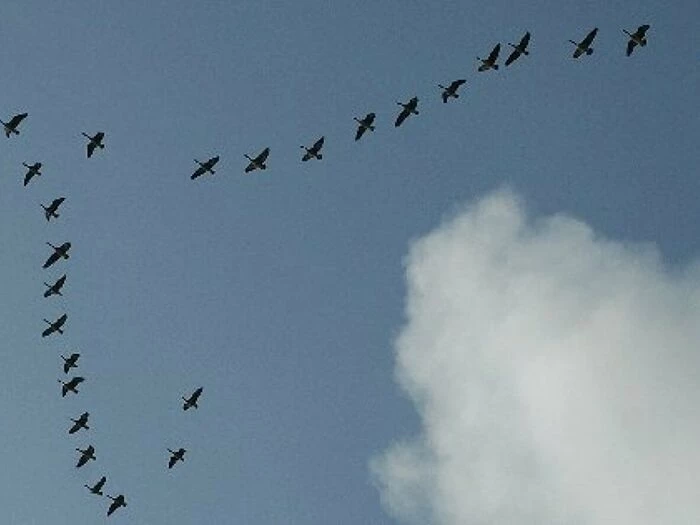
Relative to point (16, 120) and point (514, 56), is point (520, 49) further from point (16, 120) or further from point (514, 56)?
point (16, 120)

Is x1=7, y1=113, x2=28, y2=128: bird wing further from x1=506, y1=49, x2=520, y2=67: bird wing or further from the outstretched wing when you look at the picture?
x1=506, y1=49, x2=520, y2=67: bird wing

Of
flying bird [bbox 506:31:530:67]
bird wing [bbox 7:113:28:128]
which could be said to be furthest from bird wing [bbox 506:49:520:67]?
bird wing [bbox 7:113:28:128]

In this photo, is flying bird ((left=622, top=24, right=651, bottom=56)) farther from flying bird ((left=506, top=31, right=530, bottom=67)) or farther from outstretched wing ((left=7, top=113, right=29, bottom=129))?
outstretched wing ((left=7, top=113, right=29, bottom=129))

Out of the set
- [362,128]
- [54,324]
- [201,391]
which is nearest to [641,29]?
[362,128]

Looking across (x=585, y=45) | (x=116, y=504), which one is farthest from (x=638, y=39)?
(x=116, y=504)

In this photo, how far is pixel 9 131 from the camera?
126m

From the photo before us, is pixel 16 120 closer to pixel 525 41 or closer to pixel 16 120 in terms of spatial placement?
pixel 16 120

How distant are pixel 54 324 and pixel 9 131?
2071 centimetres

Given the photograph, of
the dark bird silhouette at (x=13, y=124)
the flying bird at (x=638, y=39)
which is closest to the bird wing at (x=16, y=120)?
the dark bird silhouette at (x=13, y=124)

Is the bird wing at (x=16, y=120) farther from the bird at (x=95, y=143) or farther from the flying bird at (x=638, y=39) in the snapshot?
the flying bird at (x=638, y=39)

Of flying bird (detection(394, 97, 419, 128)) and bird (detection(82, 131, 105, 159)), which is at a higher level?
flying bird (detection(394, 97, 419, 128))

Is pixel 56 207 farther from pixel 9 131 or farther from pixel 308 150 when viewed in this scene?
pixel 308 150

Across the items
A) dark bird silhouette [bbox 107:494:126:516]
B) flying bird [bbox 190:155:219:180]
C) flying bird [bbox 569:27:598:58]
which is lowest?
dark bird silhouette [bbox 107:494:126:516]

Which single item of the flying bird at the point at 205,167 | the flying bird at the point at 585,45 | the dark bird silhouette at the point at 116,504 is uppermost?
the flying bird at the point at 585,45
